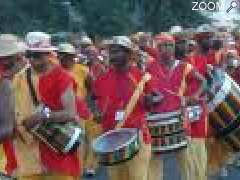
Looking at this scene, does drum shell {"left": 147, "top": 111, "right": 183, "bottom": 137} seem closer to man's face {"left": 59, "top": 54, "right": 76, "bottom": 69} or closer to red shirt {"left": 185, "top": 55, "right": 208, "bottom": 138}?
red shirt {"left": 185, "top": 55, "right": 208, "bottom": 138}

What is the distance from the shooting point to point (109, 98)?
8.40 m

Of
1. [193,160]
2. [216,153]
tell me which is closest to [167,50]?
[193,160]

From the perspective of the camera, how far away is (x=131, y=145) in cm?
801

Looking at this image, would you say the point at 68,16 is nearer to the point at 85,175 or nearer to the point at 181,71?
the point at 85,175

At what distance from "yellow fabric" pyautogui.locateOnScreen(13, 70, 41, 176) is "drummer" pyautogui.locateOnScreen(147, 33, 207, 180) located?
6.05 feet

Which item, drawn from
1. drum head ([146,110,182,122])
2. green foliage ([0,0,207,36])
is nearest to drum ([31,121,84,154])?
drum head ([146,110,182,122])

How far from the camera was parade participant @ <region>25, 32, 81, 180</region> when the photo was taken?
24.7 ft

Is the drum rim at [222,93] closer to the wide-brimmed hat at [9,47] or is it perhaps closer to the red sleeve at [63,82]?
→ the red sleeve at [63,82]

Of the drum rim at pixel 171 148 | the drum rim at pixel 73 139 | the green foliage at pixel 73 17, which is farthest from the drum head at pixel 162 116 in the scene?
the green foliage at pixel 73 17

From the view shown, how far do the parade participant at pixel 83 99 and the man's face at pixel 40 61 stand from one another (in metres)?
1.37

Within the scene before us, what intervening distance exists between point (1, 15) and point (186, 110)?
21196 millimetres

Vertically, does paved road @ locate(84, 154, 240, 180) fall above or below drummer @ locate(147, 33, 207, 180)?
below

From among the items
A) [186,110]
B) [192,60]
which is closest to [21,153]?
[186,110]

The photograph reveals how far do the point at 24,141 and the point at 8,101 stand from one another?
1.32 meters
